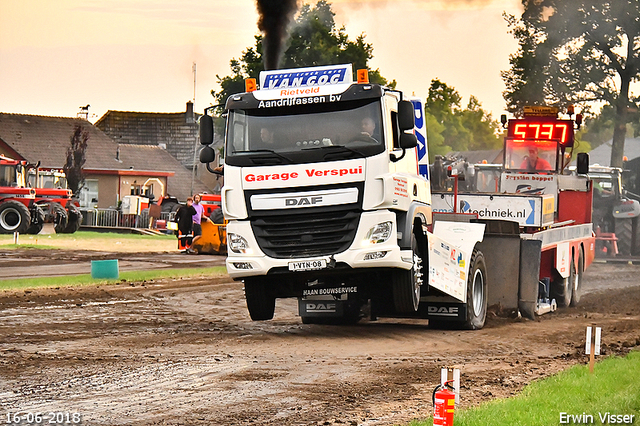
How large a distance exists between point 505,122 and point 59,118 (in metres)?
53.6

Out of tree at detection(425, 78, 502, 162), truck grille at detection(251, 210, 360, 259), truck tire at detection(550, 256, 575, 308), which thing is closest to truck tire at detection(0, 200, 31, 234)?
truck tire at detection(550, 256, 575, 308)

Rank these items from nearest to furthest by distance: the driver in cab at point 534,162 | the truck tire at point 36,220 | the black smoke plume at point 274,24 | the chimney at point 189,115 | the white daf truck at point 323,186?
the white daf truck at point 323,186 < the driver in cab at point 534,162 < the black smoke plume at point 274,24 < the truck tire at point 36,220 < the chimney at point 189,115

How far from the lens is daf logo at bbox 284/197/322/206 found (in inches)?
484

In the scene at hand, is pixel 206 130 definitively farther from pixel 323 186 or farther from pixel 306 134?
pixel 323 186

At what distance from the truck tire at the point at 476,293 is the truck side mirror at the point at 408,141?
2720 millimetres

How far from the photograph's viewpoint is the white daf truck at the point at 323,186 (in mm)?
12258

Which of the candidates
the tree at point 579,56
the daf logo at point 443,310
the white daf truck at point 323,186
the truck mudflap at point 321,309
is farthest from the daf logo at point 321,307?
the tree at point 579,56

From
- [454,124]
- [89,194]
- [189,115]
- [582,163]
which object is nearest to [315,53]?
[89,194]

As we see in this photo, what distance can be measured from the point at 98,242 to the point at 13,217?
3896 mm

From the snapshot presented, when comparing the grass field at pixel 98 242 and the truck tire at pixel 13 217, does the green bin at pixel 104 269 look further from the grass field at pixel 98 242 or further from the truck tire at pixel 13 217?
the truck tire at pixel 13 217

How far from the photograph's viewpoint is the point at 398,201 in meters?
12.5

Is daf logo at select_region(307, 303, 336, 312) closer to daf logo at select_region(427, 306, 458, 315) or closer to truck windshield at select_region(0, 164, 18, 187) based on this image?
daf logo at select_region(427, 306, 458, 315)

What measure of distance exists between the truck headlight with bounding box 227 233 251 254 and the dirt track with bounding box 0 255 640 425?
1.18 metres

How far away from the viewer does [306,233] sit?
1242cm
